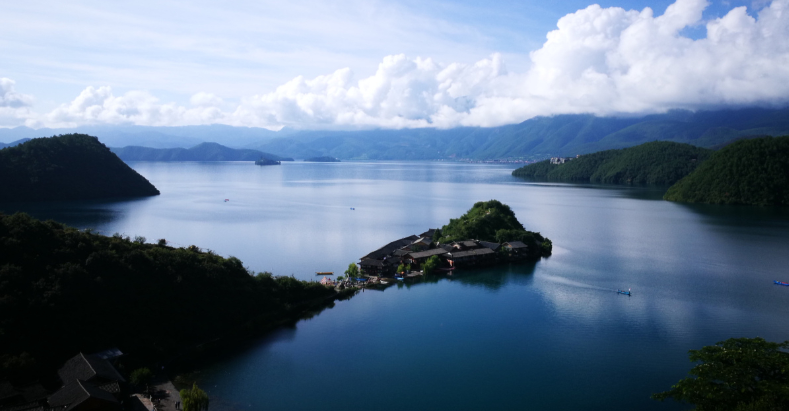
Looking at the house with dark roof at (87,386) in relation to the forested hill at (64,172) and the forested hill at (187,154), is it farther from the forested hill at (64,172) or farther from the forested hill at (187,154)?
the forested hill at (187,154)

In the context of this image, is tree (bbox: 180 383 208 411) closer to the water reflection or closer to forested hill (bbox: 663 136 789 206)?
the water reflection

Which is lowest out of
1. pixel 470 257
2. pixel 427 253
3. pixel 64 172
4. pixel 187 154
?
pixel 470 257

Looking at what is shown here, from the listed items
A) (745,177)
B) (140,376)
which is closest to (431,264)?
(140,376)

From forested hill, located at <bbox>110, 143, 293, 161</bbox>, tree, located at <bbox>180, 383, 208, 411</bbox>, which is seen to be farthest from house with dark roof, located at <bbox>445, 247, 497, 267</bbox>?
forested hill, located at <bbox>110, 143, 293, 161</bbox>

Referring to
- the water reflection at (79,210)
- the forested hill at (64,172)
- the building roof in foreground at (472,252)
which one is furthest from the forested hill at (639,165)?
the water reflection at (79,210)

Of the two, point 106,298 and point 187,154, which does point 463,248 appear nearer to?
point 106,298

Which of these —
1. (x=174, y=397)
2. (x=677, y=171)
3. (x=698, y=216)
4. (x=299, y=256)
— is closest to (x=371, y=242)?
(x=299, y=256)
